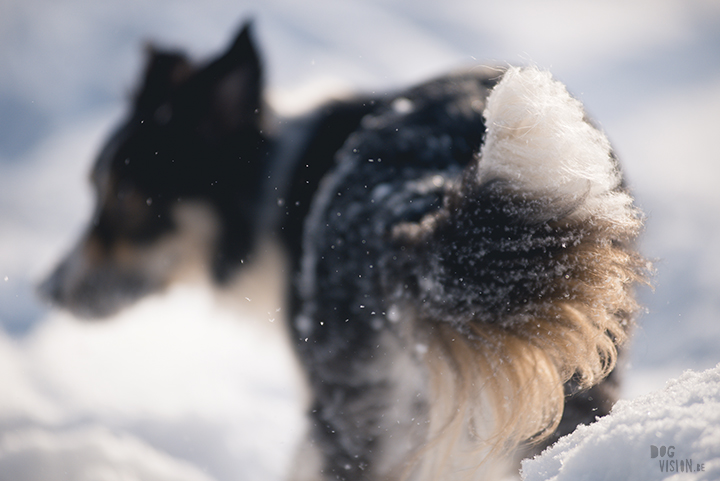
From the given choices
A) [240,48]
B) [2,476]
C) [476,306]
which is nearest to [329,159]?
[240,48]

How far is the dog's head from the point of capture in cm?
139

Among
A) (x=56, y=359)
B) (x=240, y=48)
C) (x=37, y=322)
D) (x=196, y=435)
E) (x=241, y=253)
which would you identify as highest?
(x=240, y=48)

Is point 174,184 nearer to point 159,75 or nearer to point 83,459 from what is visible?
point 159,75

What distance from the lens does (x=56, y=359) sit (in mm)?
1724

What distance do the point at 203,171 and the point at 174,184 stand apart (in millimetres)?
130

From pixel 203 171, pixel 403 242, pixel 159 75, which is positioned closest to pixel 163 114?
pixel 159 75

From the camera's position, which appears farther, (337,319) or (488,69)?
(488,69)

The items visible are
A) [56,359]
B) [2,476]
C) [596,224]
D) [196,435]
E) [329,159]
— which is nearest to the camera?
A: [596,224]

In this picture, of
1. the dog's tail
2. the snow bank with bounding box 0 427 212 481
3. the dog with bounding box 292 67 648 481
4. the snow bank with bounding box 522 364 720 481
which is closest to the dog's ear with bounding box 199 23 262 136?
the dog with bounding box 292 67 648 481

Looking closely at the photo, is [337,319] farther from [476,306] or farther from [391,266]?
[476,306]

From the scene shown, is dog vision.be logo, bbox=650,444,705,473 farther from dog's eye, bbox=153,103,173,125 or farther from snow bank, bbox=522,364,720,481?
dog's eye, bbox=153,103,173,125

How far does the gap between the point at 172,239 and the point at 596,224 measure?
1.42m

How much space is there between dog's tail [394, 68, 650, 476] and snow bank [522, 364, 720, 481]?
27cm

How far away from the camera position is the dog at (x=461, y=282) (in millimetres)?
771
